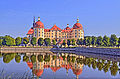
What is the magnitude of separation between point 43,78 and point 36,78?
95cm

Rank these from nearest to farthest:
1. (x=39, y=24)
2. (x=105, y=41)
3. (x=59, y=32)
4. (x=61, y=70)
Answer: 1. (x=61, y=70)
2. (x=105, y=41)
3. (x=39, y=24)
4. (x=59, y=32)

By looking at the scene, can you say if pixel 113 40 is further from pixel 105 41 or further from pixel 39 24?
pixel 39 24

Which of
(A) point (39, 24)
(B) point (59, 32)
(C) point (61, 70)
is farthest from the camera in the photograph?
(B) point (59, 32)

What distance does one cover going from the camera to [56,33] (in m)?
128

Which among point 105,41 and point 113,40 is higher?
point 113,40

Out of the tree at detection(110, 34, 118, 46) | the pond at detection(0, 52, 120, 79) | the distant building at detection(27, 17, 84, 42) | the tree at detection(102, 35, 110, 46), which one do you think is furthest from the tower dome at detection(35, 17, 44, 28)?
the pond at detection(0, 52, 120, 79)

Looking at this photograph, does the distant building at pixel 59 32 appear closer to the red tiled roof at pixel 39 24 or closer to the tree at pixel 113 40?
the red tiled roof at pixel 39 24

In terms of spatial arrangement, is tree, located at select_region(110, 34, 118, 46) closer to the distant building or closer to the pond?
the distant building

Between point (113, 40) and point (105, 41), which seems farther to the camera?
point (105, 41)

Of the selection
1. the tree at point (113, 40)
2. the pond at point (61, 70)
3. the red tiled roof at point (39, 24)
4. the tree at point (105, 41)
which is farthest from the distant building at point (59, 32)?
the pond at point (61, 70)

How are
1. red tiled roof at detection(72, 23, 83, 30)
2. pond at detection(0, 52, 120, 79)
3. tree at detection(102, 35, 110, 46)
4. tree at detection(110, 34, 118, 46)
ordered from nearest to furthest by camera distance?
1. pond at detection(0, 52, 120, 79)
2. tree at detection(110, 34, 118, 46)
3. tree at detection(102, 35, 110, 46)
4. red tiled roof at detection(72, 23, 83, 30)

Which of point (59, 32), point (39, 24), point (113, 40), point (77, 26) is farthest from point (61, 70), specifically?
point (59, 32)

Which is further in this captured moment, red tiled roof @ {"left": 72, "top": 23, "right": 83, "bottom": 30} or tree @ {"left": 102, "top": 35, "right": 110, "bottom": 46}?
red tiled roof @ {"left": 72, "top": 23, "right": 83, "bottom": 30}

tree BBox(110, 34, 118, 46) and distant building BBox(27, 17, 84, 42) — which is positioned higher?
distant building BBox(27, 17, 84, 42)
